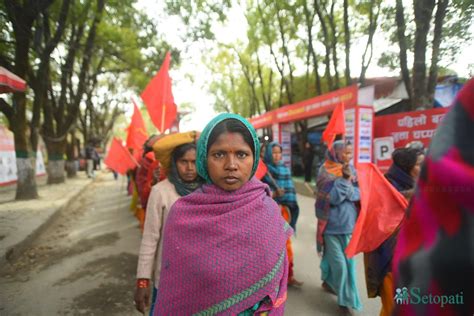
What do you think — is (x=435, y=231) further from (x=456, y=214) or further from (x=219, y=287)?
(x=219, y=287)

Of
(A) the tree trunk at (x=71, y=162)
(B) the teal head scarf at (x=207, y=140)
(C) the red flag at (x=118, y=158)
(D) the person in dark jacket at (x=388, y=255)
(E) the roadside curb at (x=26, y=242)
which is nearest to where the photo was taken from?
(B) the teal head scarf at (x=207, y=140)

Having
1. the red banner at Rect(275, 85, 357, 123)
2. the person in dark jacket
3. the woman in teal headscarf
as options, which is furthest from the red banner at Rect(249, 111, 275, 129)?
the woman in teal headscarf

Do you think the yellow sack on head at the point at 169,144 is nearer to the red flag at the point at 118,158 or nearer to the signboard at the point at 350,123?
the red flag at the point at 118,158

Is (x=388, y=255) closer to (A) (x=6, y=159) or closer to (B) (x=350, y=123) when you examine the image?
(B) (x=350, y=123)

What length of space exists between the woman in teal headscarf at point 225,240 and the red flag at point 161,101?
399 centimetres

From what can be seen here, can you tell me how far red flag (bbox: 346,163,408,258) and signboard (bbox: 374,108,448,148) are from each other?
4.71 meters

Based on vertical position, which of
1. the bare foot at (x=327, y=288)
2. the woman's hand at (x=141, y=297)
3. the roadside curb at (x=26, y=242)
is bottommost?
the bare foot at (x=327, y=288)

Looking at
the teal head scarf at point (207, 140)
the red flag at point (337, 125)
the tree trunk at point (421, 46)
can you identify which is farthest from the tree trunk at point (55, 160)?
the teal head scarf at point (207, 140)

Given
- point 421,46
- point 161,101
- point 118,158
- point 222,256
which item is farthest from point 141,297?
point 118,158

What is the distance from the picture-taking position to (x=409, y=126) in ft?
23.6

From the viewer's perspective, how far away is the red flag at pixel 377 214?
1952 millimetres

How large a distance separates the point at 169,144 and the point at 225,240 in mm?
1167

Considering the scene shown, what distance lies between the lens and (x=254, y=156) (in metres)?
1.45

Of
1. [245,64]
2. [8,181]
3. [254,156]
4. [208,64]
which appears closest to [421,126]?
[254,156]
